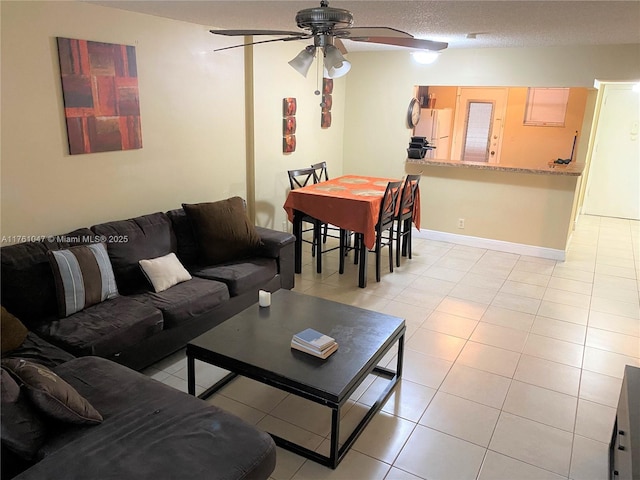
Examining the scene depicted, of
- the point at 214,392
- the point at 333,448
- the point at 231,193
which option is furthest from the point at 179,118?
the point at 333,448

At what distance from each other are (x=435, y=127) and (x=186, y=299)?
5.27 metres

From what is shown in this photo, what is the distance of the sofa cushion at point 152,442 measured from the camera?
1712 mm

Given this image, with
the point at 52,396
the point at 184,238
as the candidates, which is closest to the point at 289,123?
the point at 184,238

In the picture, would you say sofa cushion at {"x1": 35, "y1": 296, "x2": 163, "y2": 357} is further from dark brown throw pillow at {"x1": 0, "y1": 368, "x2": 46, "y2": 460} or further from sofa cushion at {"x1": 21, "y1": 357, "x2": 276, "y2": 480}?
dark brown throw pillow at {"x1": 0, "y1": 368, "x2": 46, "y2": 460}

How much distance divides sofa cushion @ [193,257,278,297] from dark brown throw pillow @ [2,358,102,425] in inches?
64.1

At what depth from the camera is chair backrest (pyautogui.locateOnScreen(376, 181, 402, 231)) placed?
453cm

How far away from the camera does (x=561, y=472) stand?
2.31 m

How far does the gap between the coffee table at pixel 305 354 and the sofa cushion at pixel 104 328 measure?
1.37 ft

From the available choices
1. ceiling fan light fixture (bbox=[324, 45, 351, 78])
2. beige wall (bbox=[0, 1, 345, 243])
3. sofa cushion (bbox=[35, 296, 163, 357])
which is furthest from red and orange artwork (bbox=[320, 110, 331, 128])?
sofa cushion (bbox=[35, 296, 163, 357])

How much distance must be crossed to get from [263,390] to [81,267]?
52.6 inches

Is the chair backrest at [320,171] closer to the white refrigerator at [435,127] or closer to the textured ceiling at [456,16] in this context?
the white refrigerator at [435,127]

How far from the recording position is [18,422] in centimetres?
176

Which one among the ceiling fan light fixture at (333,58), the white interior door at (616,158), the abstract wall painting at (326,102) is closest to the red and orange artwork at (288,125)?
the abstract wall painting at (326,102)

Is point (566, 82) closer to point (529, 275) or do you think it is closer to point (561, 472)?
point (529, 275)
